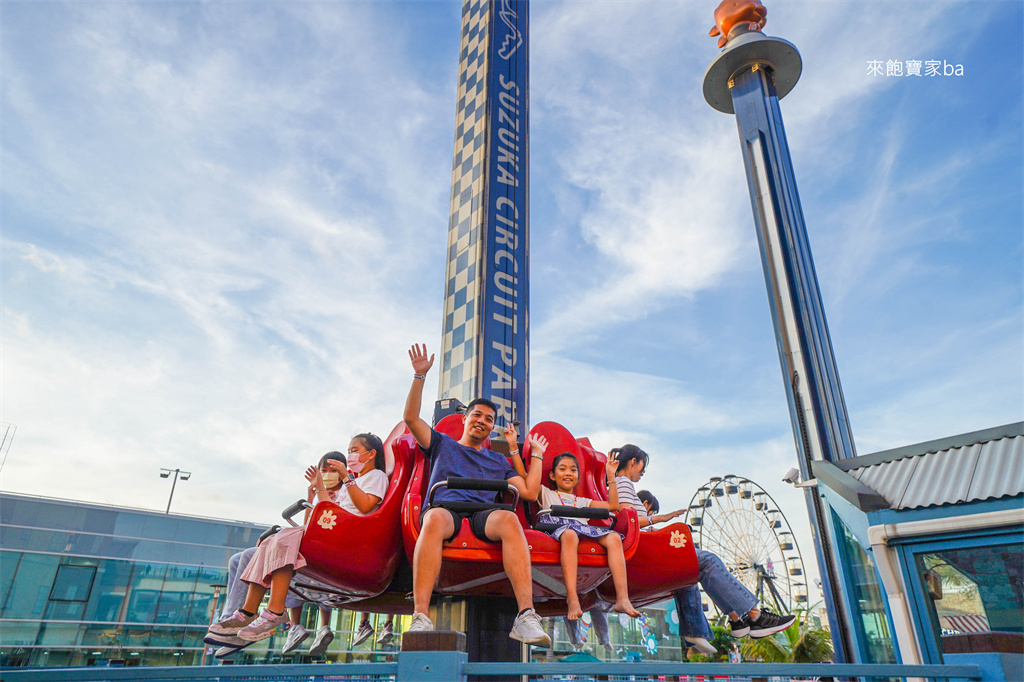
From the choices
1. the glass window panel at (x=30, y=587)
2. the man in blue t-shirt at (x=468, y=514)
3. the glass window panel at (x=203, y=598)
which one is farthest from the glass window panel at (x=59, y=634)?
the man in blue t-shirt at (x=468, y=514)

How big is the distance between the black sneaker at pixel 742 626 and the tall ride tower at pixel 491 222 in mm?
2496

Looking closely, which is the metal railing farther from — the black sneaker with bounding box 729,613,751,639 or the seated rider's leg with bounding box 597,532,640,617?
the black sneaker with bounding box 729,613,751,639

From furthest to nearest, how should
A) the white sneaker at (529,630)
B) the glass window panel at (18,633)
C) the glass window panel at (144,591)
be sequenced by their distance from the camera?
the glass window panel at (144,591)
the glass window panel at (18,633)
the white sneaker at (529,630)

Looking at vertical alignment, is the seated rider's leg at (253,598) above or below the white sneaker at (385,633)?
A: above

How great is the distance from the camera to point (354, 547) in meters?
3.63

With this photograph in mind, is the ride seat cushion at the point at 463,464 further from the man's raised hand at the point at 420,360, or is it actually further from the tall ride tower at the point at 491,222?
the tall ride tower at the point at 491,222

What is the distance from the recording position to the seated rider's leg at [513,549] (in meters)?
3.35

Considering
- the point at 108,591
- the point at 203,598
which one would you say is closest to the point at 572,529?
the point at 203,598

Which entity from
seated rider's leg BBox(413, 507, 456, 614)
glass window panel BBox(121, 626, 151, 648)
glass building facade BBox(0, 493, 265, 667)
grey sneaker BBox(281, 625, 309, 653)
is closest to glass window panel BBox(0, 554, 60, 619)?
glass building facade BBox(0, 493, 265, 667)

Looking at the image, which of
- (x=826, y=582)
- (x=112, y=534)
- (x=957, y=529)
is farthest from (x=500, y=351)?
(x=112, y=534)

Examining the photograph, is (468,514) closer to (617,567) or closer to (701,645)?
(617,567)

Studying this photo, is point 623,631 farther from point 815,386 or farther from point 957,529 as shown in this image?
point 957,529

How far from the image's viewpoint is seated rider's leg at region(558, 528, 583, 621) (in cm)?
352

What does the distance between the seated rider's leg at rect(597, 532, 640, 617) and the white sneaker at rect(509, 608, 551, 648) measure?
647 mm
